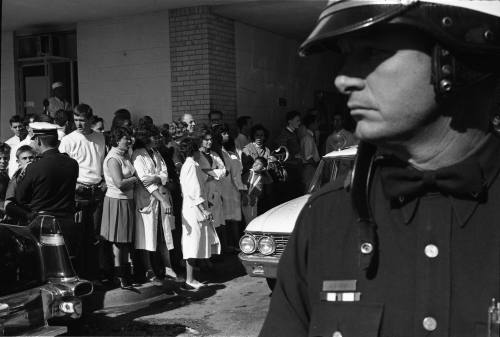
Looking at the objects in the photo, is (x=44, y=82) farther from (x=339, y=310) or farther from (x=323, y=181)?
(x=339, y=310)

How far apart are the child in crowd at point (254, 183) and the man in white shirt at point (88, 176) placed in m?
2.84

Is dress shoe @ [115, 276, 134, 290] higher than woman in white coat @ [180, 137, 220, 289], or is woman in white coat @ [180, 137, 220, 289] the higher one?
woman in white coat @ [180, 137, 220, 289]

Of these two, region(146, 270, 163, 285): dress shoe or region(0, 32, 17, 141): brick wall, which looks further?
region(0, 32, 17, 141): brick wall

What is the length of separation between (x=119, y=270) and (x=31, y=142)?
218cm

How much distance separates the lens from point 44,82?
44.6 ft

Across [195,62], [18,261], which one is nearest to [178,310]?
[18,261]

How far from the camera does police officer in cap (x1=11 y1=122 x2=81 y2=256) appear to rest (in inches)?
277

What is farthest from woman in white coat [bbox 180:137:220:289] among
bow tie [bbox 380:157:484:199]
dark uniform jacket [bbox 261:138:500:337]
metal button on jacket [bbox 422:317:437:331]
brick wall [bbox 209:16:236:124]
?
metal button on jacket [bbox 422:317:437:331]

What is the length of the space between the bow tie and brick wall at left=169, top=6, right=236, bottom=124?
10.6m

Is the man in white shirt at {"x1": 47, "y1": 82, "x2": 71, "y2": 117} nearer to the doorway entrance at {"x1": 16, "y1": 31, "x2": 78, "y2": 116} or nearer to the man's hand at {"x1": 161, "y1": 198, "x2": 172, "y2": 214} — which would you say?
the doorway entrance at {"x1": 16, "y1": 31, "x2": 78, "y2": 116}

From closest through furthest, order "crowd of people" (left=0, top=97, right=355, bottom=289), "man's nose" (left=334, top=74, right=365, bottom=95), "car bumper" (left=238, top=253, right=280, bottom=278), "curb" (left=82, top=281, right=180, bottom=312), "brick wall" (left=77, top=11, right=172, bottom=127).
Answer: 1. "man's nose" (left=334, top=74, right=365, bottom=95)
2. "crowd of people" (left=0, top=97, right=355, bottom=289)
3. "car bumper" (left=238, top=253, right=280, bottom=278)
4. "curb" (left=82, top=281, right=180, bottom=312)
5. "brick wall" (left=77, top=11, right=172, bottom=127)

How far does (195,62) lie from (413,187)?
10879 millimetres

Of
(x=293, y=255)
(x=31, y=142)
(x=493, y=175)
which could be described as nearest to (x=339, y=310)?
(x=293, y=255)

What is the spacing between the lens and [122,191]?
8.13 meters
